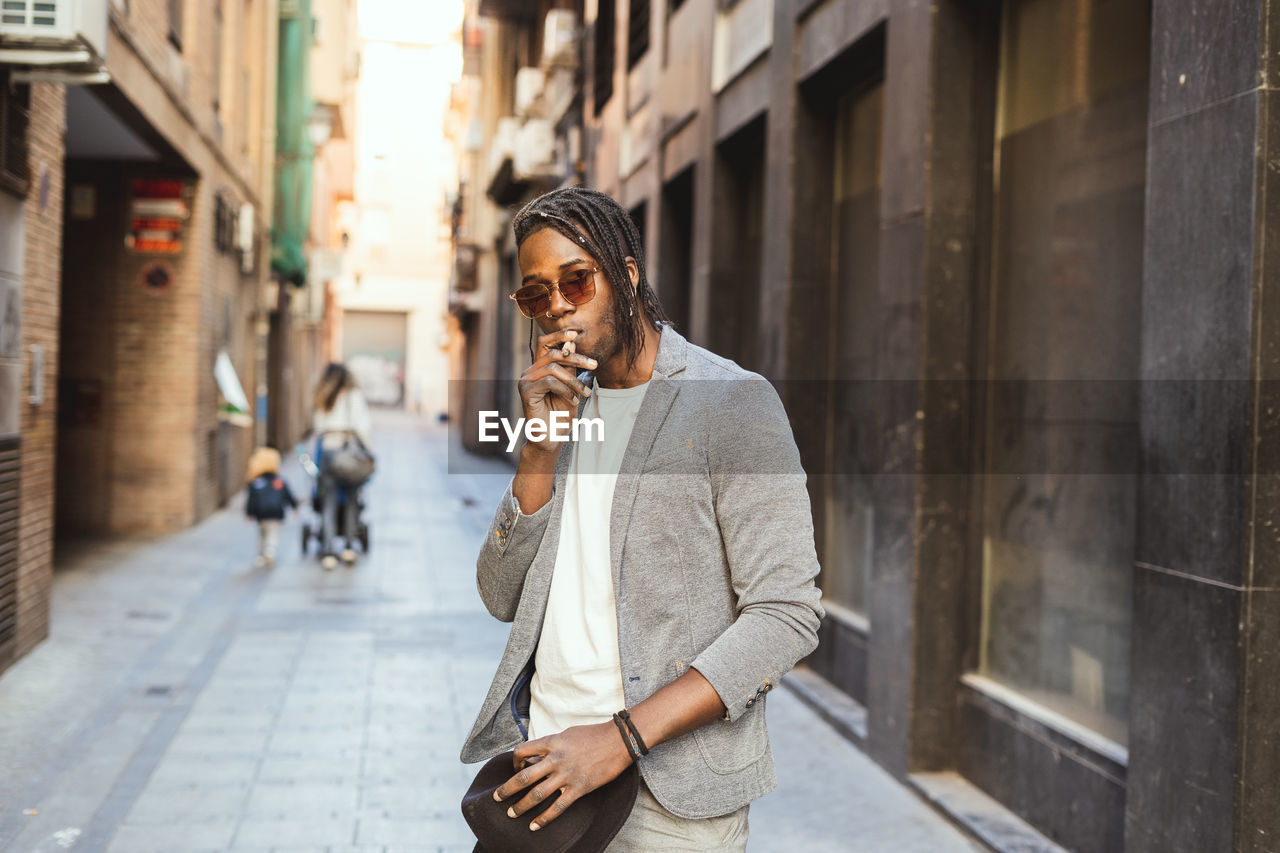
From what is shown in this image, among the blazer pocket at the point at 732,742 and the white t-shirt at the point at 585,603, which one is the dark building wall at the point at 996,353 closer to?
the blazer pocket at the point at 732,742

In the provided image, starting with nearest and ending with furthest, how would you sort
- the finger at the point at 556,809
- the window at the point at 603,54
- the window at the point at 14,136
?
the finger at the point at 556,809 < the window at the point at 14,136 < the window at the point at 603,54

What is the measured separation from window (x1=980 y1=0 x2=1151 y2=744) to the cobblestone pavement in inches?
37.6

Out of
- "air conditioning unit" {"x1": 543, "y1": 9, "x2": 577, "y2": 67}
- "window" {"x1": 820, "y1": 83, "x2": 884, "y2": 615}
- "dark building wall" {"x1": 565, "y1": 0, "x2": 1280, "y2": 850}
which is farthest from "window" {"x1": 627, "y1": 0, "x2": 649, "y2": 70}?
"window" {"x1": 820, "y1": 83, "x2": 884, "y2": 615}

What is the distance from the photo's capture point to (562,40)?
17156mm

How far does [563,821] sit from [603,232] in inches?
36.8

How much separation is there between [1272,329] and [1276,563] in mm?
659

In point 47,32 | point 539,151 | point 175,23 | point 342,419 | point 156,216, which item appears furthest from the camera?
point 539,151

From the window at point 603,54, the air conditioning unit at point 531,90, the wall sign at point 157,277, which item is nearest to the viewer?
the wall sign at point 157,277

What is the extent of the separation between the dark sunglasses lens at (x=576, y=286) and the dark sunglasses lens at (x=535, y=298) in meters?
0.03

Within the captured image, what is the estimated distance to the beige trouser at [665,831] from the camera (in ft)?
6.41

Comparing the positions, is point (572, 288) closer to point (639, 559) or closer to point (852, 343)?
point (639, 559)

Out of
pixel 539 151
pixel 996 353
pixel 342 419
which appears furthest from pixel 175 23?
pixel 996 353

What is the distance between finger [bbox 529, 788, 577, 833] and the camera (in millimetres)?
1746

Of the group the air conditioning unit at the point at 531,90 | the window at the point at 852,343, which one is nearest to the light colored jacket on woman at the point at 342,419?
the window at the point at 852,343
